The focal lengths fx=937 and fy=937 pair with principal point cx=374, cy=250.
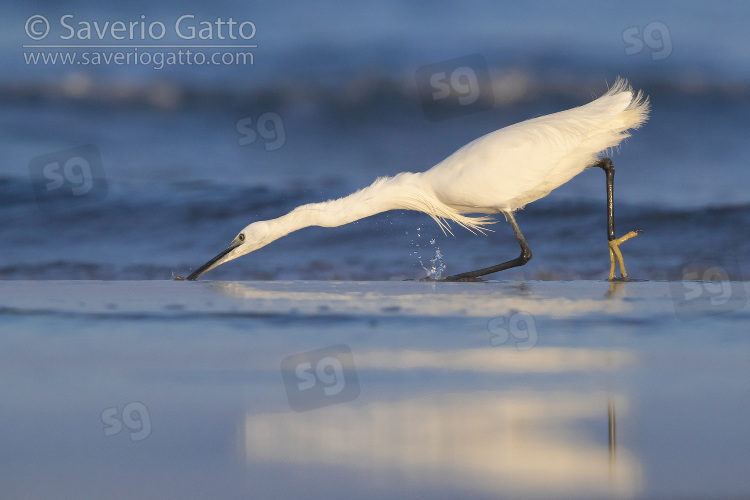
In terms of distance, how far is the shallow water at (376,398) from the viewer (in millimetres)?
2418

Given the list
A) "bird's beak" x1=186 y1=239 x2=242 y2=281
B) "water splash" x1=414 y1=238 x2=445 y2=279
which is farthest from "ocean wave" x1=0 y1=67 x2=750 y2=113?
"bird's beak" x1=186 y1=239 x2=242 y2=281

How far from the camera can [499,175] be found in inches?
290

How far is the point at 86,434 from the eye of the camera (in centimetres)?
288

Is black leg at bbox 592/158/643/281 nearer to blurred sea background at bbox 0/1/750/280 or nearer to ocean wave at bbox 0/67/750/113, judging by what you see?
blurred sea background at bbox 0/1/750/280

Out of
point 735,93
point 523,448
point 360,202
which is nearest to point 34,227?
point 360,202

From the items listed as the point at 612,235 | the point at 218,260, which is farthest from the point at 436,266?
the point at 218,260

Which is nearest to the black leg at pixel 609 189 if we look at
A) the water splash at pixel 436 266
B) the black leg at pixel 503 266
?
the black leg at pixel 503 266

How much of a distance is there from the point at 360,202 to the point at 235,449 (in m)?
5.03

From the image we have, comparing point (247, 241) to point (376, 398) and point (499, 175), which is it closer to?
point (499, 175)

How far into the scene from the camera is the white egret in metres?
7.35

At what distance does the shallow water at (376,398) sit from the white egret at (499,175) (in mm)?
1595

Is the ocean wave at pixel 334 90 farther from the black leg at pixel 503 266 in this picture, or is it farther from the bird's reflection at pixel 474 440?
the bird's reflection at pixel 474 440

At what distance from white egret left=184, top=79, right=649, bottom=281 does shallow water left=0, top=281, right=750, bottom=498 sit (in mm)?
1595

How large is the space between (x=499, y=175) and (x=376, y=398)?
425cm
